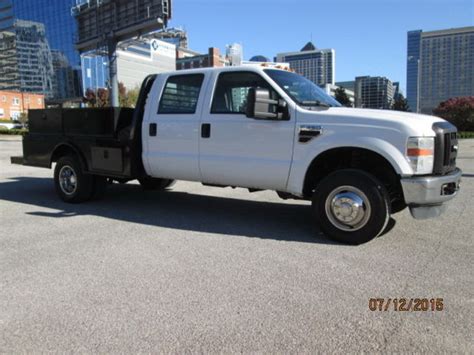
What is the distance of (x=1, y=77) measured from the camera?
443ft

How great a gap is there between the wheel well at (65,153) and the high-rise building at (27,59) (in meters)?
122

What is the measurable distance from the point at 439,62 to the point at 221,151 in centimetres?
8102

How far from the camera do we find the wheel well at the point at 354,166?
4891 millimetres

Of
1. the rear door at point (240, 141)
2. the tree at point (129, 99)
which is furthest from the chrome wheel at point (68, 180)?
the tree at point (129, 99)

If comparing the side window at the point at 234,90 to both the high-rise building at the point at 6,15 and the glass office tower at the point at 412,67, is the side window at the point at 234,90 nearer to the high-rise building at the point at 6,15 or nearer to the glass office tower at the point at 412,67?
the glass office tower at the point at 412,67

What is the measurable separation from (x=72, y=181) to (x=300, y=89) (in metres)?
4.15

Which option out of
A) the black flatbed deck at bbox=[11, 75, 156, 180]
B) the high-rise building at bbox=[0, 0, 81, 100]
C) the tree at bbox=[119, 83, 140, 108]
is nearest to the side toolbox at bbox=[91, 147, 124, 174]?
the black flatbed deck at bbox=[11, 75, 156, 180]

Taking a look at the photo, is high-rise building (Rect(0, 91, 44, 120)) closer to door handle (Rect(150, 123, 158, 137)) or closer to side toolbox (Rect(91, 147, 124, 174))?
side toolbox (Rect(91, 147, 124, 174))

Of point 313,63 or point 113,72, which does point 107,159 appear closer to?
point 113,72

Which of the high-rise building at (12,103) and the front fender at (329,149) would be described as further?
the high-rise building at (12,103)

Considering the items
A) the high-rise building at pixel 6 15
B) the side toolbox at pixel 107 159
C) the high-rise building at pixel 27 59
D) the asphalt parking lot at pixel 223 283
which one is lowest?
the asphalt parking lot at pixel 223 283

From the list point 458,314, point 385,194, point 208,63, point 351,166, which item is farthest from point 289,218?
point 208,63

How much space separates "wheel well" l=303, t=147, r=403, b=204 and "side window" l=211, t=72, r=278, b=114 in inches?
45.8

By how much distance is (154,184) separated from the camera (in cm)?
781
